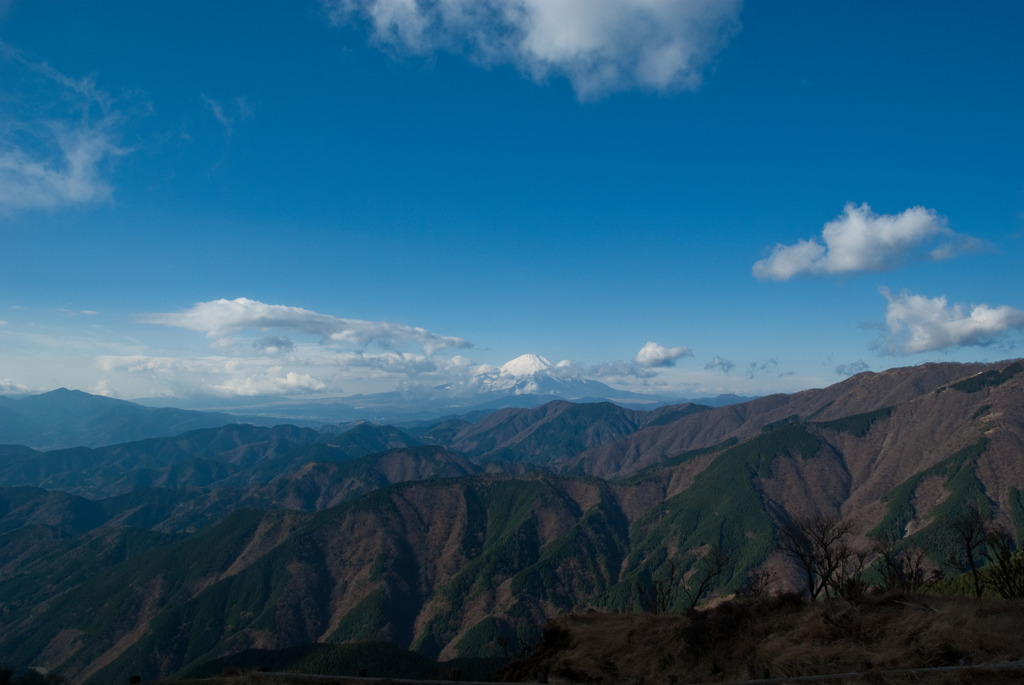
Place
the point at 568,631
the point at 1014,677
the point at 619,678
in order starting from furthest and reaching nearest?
the point at 568,631, the point at 619,678, the point at 1014,677

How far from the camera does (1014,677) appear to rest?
20281mm

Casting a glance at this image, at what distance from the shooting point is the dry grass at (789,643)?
2422 centimetres

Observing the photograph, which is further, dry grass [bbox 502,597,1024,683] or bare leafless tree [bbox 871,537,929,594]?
bare leafless tree [bbox 871,537,929,594]

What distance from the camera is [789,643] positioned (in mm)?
30516

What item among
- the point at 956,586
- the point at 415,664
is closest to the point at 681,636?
the point at 956,586

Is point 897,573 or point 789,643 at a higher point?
point 789,643

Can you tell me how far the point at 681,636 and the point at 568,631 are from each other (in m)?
10.8

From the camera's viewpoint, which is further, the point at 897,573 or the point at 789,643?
the point at 897,573

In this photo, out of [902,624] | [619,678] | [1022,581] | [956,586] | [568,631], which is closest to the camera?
[902,624]

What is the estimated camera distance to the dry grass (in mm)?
24219

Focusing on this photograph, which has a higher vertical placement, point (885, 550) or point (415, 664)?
point (885, 550)

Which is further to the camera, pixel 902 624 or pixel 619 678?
pixel 619 678

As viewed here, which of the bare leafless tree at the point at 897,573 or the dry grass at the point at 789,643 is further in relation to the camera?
the bare leafless tree at the point at 897,573

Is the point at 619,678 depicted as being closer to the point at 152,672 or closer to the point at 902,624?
the point at 902,624
